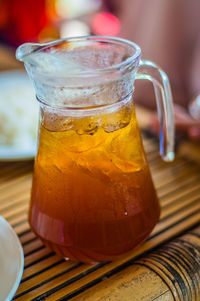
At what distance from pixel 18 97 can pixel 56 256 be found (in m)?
0.57

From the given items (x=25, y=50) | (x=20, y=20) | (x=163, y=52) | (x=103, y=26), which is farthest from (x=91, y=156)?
(x=20, y=20)

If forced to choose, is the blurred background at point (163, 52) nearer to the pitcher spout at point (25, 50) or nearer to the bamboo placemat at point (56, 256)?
the bamboo placemat at point (56, 256)

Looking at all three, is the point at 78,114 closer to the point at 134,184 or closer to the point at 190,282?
the point at 134,184

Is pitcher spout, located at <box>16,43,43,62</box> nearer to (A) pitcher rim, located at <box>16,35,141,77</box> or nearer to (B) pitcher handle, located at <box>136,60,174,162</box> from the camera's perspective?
(A) pitcher rim, located at <box>16,35,141,77</box>

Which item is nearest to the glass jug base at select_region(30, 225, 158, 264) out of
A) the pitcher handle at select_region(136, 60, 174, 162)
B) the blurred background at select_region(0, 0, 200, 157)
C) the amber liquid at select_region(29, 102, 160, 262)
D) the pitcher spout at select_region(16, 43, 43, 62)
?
the amber liquid at select_region(29, 102, 160, 262)

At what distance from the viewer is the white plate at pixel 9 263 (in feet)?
1.34

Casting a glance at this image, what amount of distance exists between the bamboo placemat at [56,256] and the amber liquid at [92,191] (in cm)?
3

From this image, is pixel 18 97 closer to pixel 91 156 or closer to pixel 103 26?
pixel 91 156

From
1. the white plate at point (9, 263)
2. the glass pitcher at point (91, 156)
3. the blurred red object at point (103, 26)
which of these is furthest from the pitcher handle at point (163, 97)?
the blurred red object at point (103, 26)

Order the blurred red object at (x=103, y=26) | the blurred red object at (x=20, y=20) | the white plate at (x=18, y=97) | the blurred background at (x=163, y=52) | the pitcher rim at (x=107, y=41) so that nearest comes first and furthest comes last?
the pitcher rim at (x=107, y=41), the white plate at (x=18, y=97), the blurred background at (x=163, y=52), the blurred red object at (x=103, y=26), the blurred red object at (x=20, y=20)

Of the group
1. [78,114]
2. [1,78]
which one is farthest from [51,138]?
[1,78]

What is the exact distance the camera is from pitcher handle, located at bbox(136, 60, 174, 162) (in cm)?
48

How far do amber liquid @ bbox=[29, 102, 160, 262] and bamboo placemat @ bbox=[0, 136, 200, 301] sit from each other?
0.03 meters

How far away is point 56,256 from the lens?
0.52 m
